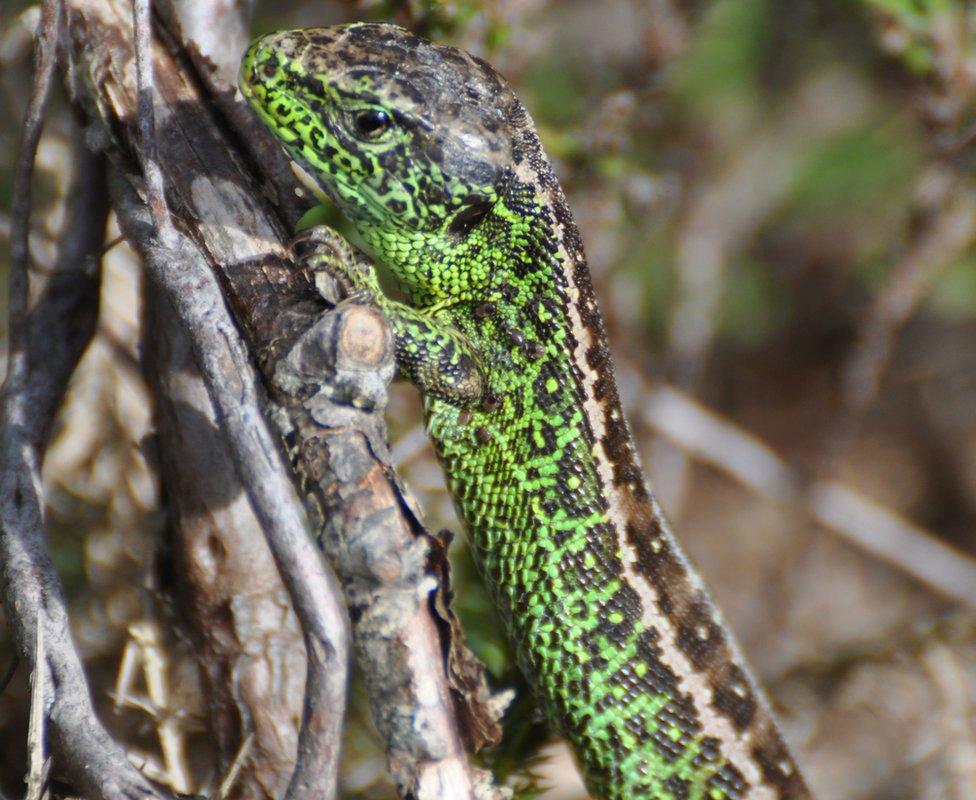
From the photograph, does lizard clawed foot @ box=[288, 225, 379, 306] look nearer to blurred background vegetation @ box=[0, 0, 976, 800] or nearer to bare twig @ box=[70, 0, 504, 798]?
bare twig @ box=[70, 0, 504, 798]

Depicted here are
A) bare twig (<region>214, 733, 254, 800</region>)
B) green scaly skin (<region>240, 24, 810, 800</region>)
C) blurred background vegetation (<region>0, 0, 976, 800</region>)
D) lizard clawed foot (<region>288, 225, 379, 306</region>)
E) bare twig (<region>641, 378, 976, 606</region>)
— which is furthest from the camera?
bare twig (<region>641, 378, 976, 606</region>)

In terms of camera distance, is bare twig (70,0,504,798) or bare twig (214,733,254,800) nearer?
bare twig (70,0,504,798)

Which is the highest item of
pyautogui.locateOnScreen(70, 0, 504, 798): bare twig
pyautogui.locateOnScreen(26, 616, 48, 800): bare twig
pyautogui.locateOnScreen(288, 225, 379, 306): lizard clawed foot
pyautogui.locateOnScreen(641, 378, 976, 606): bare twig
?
pyautogui.locateOnScreen(641, 378, 976, 606): bare twig

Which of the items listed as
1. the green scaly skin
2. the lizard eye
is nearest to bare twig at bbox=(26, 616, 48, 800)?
the green scaly skin

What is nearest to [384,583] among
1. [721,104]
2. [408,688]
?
[408,688]

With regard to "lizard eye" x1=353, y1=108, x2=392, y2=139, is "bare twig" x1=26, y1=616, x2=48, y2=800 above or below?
below

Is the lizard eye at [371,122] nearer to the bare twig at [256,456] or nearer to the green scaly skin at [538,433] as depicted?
the green scaly skin at [538,433]
